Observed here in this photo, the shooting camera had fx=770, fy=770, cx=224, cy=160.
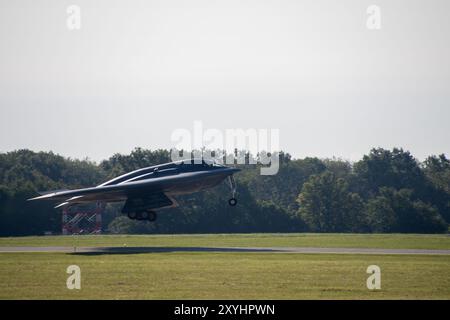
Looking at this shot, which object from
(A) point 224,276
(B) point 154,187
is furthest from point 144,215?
(A) point 224,276

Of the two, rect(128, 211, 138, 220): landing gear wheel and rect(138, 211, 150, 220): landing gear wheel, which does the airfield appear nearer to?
rect(138, 211, 150, 220): landing gear wheel

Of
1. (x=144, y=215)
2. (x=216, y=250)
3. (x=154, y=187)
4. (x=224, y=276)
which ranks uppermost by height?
(x=154, y=187)

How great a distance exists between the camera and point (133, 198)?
63.3 meters

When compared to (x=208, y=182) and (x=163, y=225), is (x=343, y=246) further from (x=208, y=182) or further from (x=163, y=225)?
(x=163, y=225)

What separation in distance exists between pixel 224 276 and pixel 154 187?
25220 millimetres

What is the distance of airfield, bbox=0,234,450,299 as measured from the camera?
32156 mm

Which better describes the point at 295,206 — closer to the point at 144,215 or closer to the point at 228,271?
the point at 144,215

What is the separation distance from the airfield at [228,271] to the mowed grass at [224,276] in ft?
0.14

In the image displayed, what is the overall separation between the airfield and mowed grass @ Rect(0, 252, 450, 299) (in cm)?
4

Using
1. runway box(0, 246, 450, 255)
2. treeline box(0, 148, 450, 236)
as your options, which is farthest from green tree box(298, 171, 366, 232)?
runway box(0, 246, 450, 255)

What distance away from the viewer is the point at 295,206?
13150 centimetres

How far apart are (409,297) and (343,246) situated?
86.4 feet

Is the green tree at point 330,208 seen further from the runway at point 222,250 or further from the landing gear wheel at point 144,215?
the runway at point 222,250
